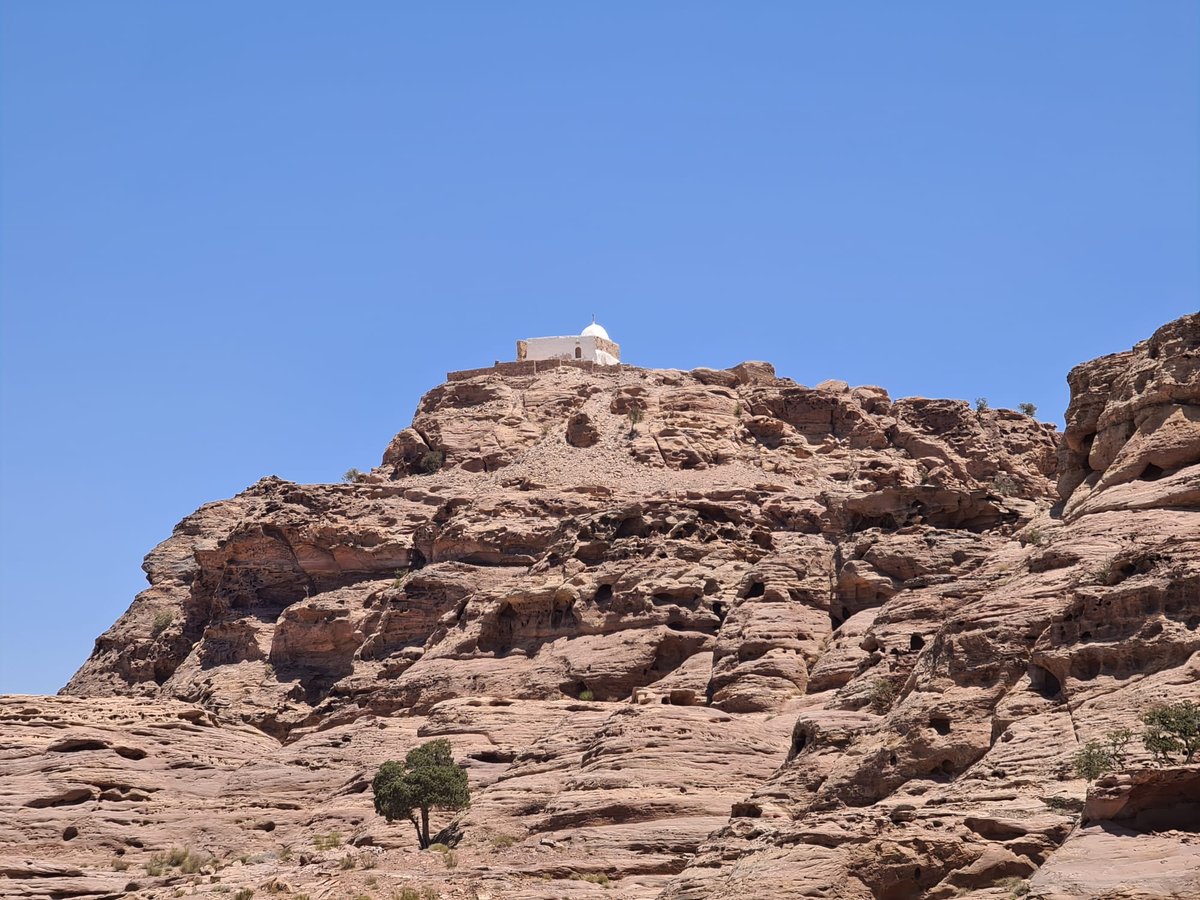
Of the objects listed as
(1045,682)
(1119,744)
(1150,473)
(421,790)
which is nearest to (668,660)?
(421,790)

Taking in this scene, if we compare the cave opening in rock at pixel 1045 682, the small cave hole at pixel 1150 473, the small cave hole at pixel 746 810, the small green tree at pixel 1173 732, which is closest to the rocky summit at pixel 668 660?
the cave opening in rock at pixel 1045 682

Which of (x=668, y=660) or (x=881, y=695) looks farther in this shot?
(x=668, y=660)

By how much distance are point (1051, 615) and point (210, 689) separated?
58817mm

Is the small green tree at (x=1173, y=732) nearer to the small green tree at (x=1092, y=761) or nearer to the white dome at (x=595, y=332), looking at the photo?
the small green tree at (x=1092, y=761)

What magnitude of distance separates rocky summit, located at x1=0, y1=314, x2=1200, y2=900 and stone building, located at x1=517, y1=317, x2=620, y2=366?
5.20m

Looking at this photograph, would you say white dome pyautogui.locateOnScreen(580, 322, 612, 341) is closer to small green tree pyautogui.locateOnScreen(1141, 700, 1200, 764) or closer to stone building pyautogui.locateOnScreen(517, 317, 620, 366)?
stone building pyautogui.locateOnScreen(517, 317, 620, 366)

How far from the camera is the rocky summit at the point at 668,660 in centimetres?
4338

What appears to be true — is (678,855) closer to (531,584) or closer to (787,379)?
(531,584)

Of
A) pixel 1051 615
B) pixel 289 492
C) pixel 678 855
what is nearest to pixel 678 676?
pixel 678 855

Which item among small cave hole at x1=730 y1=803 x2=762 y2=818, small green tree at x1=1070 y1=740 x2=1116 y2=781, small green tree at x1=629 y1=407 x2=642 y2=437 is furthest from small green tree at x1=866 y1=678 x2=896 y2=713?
small green tree at x1=629 y1=407 x2=642 y2=437

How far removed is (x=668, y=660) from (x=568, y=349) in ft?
204

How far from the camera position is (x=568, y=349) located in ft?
448

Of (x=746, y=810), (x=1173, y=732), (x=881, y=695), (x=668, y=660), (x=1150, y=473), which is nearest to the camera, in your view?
(x=1173, y=732)

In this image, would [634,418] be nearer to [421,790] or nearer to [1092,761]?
[421,790]
